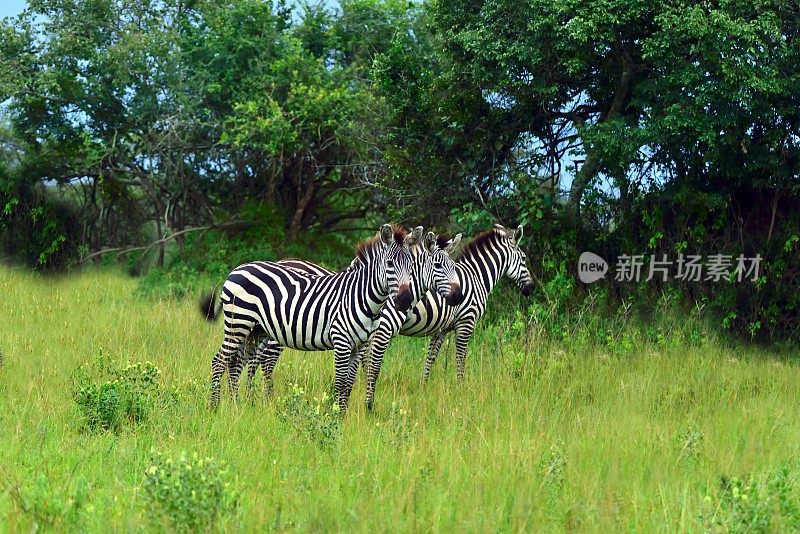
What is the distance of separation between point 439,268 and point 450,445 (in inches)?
91.3

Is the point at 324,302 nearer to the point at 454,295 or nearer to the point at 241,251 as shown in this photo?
the point at 454,295

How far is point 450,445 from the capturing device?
6.96 metres

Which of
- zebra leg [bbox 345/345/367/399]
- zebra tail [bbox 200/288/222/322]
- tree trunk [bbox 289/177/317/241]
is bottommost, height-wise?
zebra leg [bbox 345/345/367/399]

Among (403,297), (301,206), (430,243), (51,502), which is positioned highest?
(301,206)

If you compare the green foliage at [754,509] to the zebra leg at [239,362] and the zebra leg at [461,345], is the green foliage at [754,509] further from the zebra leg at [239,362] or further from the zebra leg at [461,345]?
the zebra leg at [239,362]

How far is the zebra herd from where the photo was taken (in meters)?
8.52

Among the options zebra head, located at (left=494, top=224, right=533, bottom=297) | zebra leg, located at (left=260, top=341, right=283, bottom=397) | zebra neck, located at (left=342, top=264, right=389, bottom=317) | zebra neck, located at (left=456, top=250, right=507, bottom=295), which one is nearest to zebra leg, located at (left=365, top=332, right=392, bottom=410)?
zebra neck, located at (left=342, top=264, right=389, bottom=317)

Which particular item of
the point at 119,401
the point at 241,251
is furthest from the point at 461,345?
the point at 241,251

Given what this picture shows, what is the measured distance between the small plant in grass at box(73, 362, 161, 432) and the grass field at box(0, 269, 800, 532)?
0.13 m

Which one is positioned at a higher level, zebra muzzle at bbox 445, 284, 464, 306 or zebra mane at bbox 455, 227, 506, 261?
zebra mane at bbox 455, 227, 506, 261

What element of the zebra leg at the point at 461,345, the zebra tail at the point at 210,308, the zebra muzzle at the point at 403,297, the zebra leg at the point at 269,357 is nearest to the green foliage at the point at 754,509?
the zebra muzzle at the point at 403,297

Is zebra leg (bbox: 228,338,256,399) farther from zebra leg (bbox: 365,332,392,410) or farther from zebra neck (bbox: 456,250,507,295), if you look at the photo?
zebra neck (bbox: 456,250,507,295)

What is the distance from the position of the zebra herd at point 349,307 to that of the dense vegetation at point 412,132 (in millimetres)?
4853

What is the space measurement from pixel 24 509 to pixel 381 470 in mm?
2261
